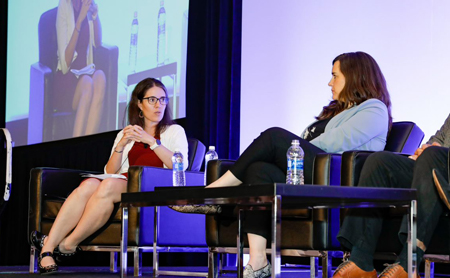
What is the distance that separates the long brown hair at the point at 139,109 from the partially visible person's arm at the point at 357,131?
1.13m

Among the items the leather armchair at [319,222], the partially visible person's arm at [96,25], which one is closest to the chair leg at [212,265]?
the leather armchair at [319,222]

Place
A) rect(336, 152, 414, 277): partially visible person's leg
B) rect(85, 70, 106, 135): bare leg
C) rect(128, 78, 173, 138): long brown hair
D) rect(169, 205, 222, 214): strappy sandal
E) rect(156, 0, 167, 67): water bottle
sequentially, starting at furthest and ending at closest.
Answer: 1. rect(85, 70, 106, 135): bare leg
2. rect(156, 0, 167, 67): water bottle
3. rect(128, 78, 173, 138): long brown hair
4. rect(169, 205, 222, 214): strappy sandal
5. rect(336, 152, 414, 277): partially visible person's leg

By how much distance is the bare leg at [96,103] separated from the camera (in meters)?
5.23

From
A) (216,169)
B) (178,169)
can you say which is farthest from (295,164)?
(178,169)

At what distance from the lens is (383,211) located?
2441 mm

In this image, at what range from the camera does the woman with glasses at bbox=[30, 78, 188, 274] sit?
10.7 feet

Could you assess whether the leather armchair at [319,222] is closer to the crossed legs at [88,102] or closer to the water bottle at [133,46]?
the water bottle at [133,46]

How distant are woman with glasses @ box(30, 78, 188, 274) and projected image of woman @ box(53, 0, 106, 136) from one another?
160 cm

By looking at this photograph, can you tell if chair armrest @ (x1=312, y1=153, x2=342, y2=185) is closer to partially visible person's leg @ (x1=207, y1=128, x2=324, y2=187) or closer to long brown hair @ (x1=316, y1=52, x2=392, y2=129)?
partially visible person's leg @ (x1=207, y1=128, x2=324, y2=187)

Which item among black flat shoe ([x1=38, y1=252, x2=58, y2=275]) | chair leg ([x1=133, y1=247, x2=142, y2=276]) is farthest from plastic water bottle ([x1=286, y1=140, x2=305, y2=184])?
black flat shoe ([x1=38, y1=252, x2=58, y2=275])

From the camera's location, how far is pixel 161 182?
3.30 metres

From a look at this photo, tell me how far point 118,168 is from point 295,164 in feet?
4.63

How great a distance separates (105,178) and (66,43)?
249 centimetres

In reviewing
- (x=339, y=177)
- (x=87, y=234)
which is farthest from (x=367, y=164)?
(x=87, y=234)
